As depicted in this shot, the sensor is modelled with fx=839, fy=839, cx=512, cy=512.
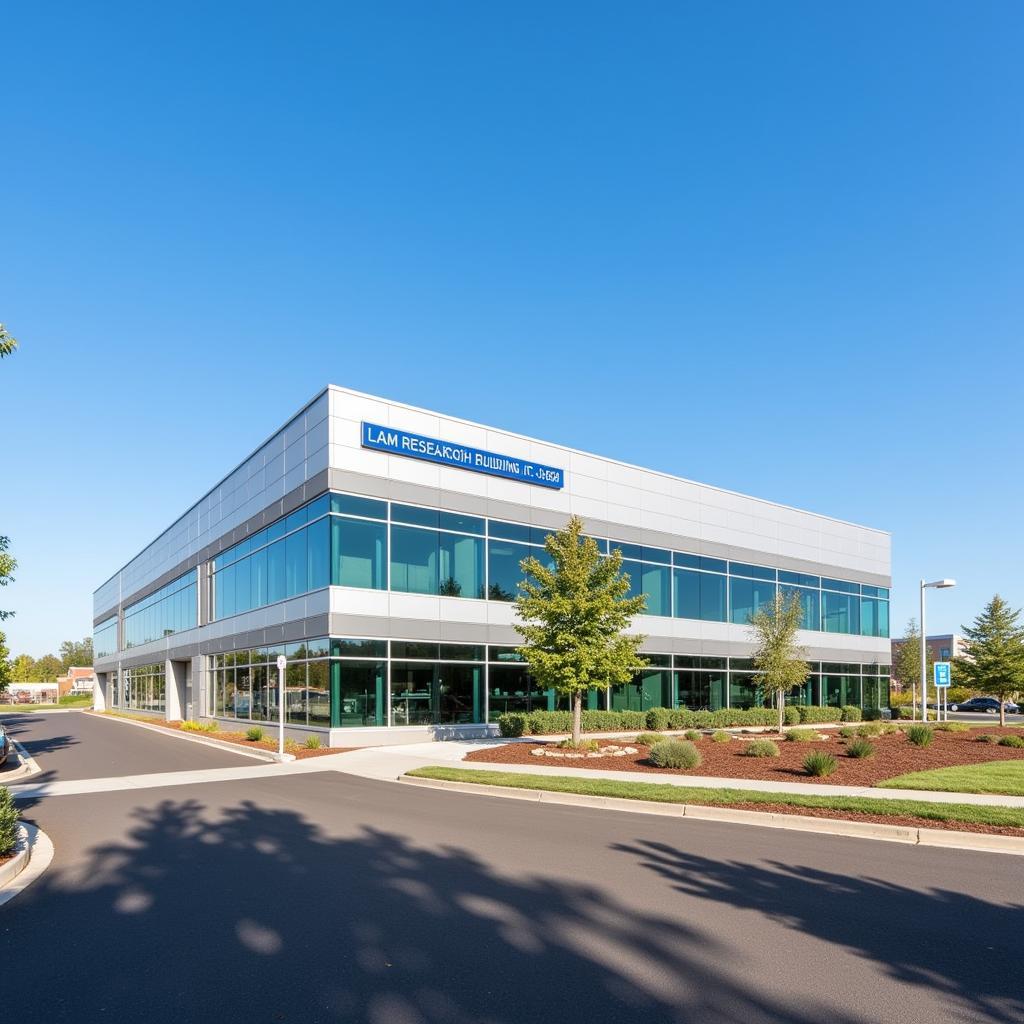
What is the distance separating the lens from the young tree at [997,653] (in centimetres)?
4312

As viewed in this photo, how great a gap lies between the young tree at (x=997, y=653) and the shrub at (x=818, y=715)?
1009cm

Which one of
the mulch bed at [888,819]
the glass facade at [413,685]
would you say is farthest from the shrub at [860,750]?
the glass facade at [413,685]

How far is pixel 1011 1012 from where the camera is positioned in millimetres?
5352

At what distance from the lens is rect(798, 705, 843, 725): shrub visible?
36938 millimetres

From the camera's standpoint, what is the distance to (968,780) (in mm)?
15914

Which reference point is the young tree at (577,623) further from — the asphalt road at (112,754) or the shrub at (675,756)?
the asphalt road at (112,754)

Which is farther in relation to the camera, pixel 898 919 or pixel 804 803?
pixel 804 803

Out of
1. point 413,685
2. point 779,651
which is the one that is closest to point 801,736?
point 779,651

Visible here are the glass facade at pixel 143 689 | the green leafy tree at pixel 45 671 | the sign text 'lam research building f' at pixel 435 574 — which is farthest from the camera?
the green leafy tree at pixel 45 671

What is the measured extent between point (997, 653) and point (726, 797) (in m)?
37.2

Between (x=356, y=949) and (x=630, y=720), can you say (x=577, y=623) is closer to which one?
(x=630, y=720)

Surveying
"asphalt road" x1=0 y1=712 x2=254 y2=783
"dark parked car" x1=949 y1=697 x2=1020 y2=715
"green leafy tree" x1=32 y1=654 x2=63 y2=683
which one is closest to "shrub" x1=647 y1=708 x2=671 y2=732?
"asphalt road" x1=0 y1=712 x2=254 y2=783

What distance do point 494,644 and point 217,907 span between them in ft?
72.8

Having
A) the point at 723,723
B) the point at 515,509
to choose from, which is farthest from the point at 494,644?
the point at 723,723
